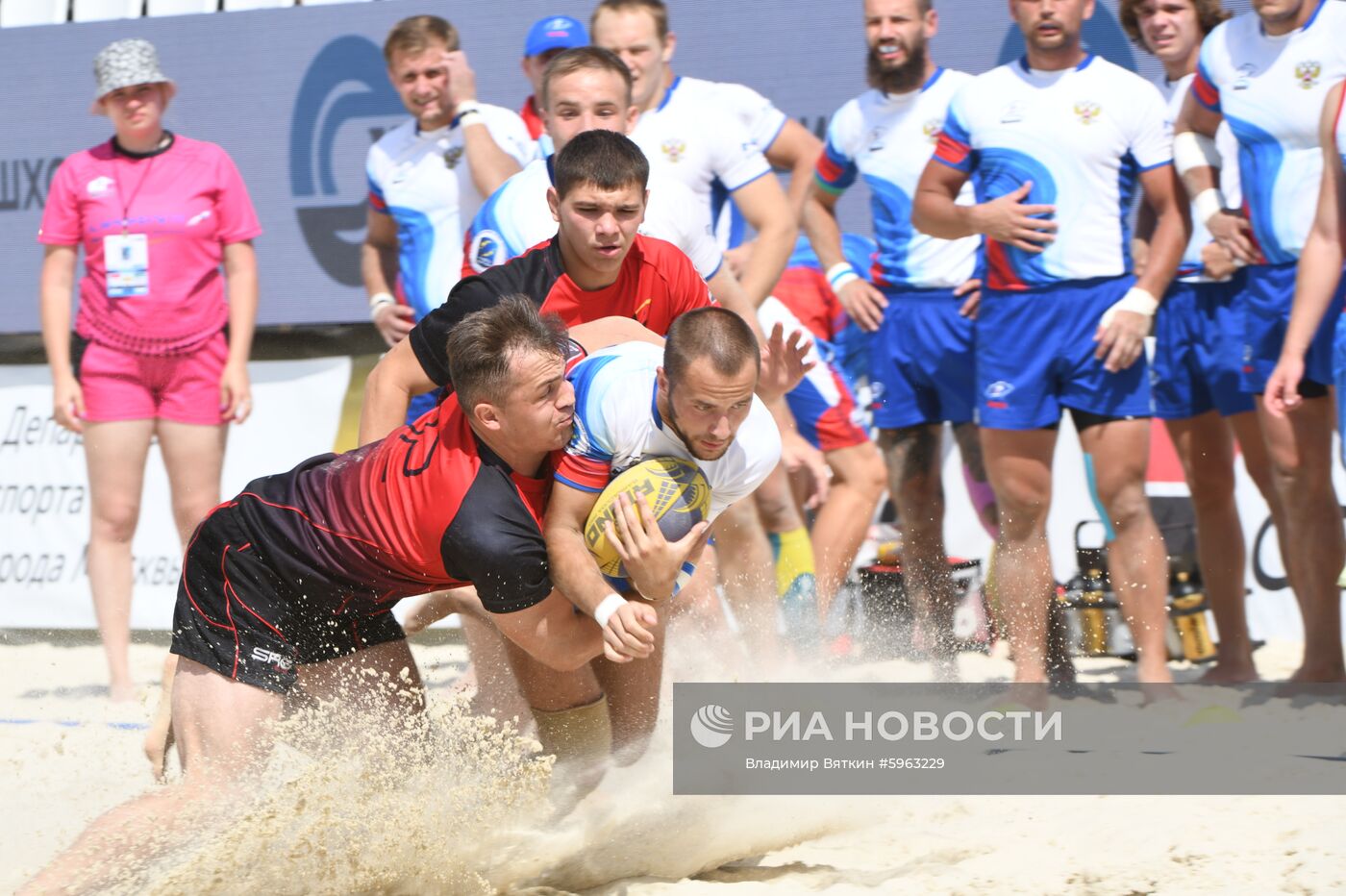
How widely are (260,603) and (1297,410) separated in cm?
335

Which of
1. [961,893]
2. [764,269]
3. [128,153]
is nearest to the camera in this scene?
[961,893]

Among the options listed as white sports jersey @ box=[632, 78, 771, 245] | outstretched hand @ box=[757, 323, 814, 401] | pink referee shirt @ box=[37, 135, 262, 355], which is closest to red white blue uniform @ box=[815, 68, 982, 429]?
white sports jersey @ box=[632, 78, 771, 245]

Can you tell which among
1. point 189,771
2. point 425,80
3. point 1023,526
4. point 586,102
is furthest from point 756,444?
point 425,80

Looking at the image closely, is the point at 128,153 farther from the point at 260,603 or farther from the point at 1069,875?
the point at 1069,875

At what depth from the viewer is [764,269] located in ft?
17.7

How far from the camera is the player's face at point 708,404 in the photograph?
338 cm

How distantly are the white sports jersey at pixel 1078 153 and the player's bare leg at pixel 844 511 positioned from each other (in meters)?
1.10

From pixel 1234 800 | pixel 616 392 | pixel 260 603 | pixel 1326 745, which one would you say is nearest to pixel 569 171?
pixel 616 392

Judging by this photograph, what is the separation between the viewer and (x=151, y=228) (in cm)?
602

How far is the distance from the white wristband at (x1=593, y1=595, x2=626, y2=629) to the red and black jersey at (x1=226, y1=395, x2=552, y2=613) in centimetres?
13

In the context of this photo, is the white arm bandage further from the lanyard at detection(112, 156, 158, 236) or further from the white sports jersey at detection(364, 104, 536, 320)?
the lanyard at detection(112, 156, 158, 236)

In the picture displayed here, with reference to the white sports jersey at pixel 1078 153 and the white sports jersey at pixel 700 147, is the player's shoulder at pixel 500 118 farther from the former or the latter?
the white sports jersey at pixel 1078 153

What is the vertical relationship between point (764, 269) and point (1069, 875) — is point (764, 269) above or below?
above

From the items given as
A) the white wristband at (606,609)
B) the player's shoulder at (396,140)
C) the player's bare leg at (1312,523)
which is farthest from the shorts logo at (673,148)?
the white wristband at (606,609)
